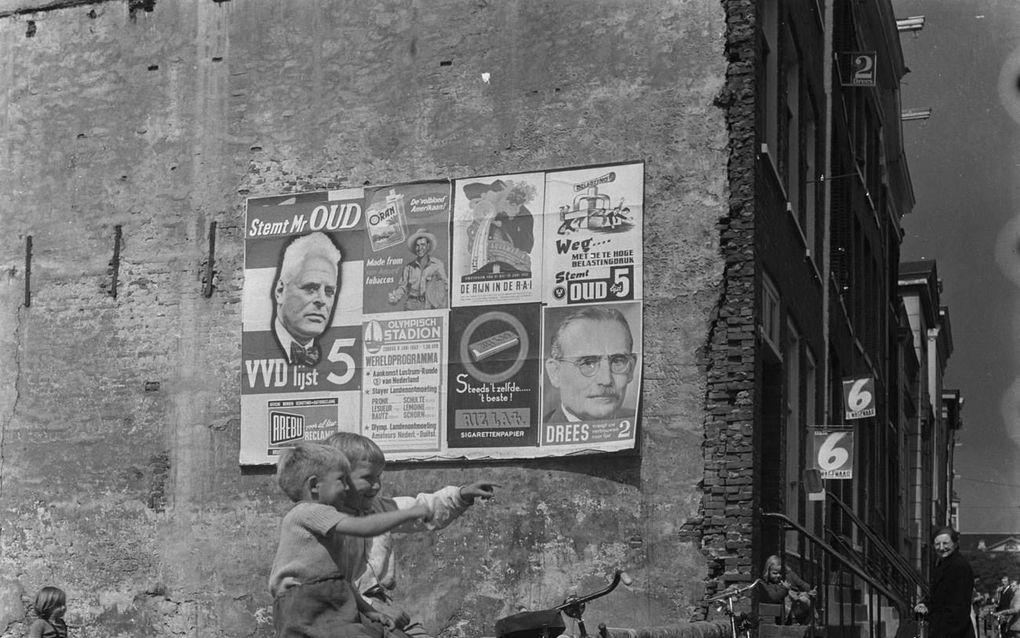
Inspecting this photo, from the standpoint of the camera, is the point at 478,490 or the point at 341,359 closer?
the point at 478,490

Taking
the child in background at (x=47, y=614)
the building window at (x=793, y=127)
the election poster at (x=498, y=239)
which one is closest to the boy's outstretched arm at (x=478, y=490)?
the child in background at (x=47, y=614)

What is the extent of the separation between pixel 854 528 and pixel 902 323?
1606 cm

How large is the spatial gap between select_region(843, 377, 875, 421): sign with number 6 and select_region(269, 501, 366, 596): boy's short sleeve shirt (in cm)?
1644

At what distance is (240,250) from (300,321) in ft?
3.81

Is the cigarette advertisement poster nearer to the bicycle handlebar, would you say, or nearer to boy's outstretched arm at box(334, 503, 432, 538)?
the bicycle handlebar

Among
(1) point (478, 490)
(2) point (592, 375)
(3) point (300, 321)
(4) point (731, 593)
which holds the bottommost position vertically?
(4) point (731, 593)

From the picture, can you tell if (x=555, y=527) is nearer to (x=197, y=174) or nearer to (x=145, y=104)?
(x=197, y=174)

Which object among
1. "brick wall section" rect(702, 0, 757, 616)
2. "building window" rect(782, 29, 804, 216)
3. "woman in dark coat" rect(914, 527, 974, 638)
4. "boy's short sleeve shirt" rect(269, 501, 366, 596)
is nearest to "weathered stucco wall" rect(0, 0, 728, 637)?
"brick wall section" rect(702, 0, 757, 616)

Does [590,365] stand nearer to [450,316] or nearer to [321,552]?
[450,316]

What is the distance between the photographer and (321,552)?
6457mm

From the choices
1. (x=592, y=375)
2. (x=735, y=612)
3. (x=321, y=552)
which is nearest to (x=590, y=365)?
(x=592, y=375)

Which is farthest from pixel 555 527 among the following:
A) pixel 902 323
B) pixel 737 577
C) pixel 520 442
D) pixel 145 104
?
pixel 902 323

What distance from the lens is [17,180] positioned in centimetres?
1806

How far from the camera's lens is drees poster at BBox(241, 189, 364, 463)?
16172 millimetres
